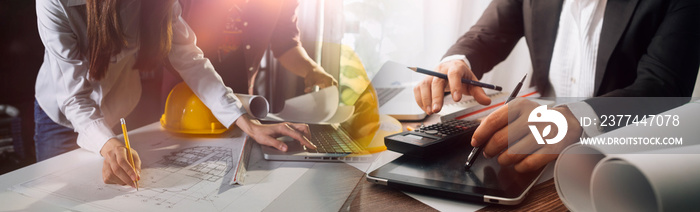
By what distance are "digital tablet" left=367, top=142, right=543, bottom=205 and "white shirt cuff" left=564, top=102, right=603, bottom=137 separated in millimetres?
119

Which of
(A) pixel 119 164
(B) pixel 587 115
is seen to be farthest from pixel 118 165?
(B) pixel 587 115

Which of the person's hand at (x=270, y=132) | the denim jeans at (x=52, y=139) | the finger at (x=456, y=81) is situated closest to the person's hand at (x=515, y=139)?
the finger at (x=456, y=81)

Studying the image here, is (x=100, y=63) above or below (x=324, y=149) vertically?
above

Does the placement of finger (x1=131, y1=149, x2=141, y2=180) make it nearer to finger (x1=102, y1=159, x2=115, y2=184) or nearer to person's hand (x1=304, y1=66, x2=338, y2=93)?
finger (x1=102, y1=159, x2=115, y2=184)

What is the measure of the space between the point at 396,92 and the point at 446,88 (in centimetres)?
11

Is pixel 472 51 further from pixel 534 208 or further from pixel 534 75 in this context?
pixel 534 208

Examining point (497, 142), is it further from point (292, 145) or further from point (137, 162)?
point (137, 162)

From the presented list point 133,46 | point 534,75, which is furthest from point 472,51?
point 133,46

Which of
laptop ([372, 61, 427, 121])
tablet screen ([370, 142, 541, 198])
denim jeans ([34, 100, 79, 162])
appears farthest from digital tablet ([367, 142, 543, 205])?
denim jeans ([34, 100, 79, 162])

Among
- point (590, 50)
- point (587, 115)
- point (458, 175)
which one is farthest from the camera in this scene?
point (590, 50)

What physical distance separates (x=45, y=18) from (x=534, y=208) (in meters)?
0.54

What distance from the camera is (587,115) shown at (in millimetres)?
544

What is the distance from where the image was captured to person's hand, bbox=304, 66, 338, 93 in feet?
1.90

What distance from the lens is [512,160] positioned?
18.0 inches
